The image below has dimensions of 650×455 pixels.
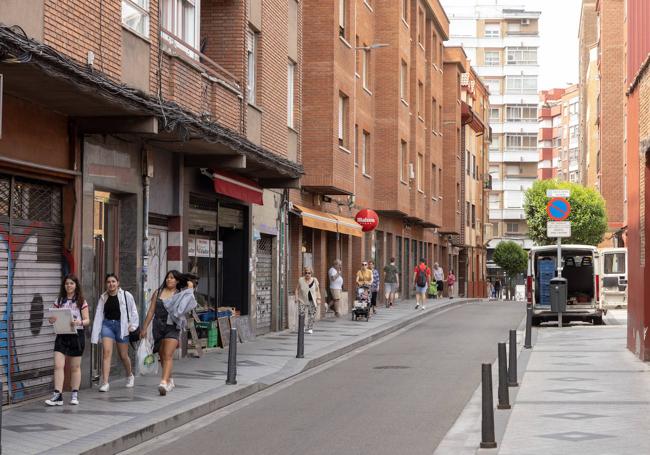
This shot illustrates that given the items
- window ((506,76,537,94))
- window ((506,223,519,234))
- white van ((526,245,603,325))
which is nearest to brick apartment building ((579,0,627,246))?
white van ((526,245,603,325))

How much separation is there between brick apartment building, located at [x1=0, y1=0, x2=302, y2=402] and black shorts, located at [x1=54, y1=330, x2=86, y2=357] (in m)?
0.58

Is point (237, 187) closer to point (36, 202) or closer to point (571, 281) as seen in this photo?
point (36, 202)

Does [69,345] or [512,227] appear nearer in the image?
[69,345]

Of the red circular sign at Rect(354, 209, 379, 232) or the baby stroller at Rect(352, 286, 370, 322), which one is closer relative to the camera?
the baby stroller at Rect(352, 286, 370, 322)

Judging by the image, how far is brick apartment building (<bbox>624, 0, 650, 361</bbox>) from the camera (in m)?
18.8

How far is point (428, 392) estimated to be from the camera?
15.0 meters

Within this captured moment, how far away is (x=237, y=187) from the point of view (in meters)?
21.6

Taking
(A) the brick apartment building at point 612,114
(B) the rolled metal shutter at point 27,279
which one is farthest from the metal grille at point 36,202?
(A) the brick apartment building at point 612,114

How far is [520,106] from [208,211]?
307ft

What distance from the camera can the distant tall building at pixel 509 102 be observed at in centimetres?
11144

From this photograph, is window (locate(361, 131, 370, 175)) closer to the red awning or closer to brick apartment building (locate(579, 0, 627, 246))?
the red awning

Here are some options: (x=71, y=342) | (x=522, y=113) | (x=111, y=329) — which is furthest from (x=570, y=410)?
(x=522, y=113)

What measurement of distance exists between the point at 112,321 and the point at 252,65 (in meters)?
10.4

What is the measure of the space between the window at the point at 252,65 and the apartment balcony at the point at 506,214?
89.3 metres
